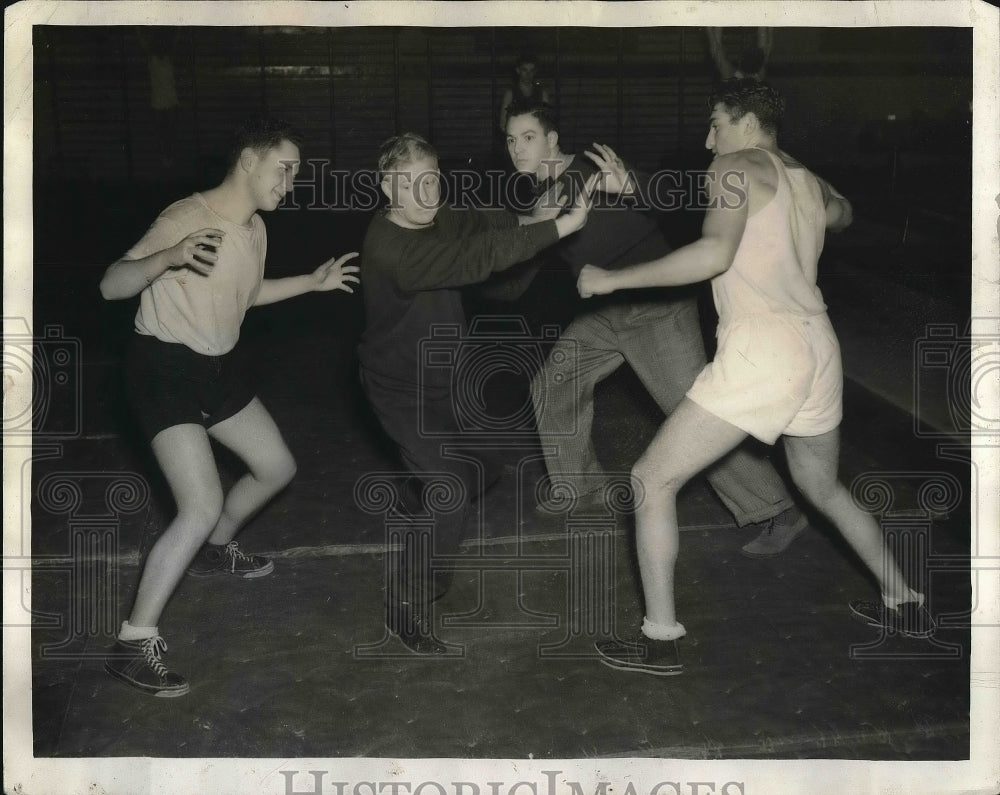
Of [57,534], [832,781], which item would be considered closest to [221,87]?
[57,534]

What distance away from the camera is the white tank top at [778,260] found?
4.17 meters

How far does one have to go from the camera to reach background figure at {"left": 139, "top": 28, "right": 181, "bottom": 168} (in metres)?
5.28

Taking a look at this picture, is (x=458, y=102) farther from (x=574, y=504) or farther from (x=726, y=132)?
(x=726, y=132)

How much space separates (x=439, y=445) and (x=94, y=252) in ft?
9.54

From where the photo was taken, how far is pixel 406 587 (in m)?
4.69

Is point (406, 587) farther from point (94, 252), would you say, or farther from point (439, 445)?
point (94, 252)

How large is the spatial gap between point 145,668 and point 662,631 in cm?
180

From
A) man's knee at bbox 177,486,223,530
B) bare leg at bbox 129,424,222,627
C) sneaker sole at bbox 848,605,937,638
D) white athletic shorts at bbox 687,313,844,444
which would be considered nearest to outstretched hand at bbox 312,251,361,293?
bare leg at bbox 129,424,222,627

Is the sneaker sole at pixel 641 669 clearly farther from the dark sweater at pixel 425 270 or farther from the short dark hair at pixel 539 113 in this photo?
the short dark hair at pixel 539 113

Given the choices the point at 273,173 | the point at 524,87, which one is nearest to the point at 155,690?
the point at 273,173

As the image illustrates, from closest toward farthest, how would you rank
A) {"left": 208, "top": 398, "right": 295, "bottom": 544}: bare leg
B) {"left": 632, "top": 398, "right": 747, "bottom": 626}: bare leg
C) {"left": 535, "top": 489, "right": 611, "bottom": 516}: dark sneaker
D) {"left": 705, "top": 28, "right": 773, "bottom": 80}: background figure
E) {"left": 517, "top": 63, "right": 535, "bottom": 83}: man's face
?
1. {"left": 632, "top": 398, "right": 747, "bottom": 626}: bare leg
2. {"left": 208, "top": 398, "right": 295, "bottom": 544}: bare leg
3. {"left": 705, "top": 28, "right": 773, "bottom": 80}: background figure
4. {"left": 535, "top": 489, "right": 611, "bottom": 516}: dark sneaker
5. {"left": 517, "top": 63, "right": 535, "bottom": 83}: man's face

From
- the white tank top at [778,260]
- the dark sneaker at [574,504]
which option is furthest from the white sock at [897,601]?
the dark sneaker at [574,504]

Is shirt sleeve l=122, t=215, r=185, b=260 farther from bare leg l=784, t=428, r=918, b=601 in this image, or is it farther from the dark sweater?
bare leg l=784, t=428, r=918, b=601

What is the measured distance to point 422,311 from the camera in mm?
4523
